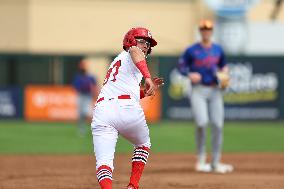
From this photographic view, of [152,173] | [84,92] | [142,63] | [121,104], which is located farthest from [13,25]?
[142,63]

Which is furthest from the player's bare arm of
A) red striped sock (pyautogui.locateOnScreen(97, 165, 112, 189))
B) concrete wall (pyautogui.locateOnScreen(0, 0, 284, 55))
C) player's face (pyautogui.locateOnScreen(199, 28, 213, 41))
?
concrete wall (pyautogui.locateOnScreen(0, 0, 284, 55))

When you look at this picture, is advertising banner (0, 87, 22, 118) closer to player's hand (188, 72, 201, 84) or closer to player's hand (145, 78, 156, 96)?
player's hand (188, 72, 201, 84)

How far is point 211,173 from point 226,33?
22867 millimetres

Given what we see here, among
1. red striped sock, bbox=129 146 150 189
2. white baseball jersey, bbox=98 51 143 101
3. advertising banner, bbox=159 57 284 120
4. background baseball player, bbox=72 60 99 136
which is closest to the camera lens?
white baseball jersey, bbox=98 51 143 101

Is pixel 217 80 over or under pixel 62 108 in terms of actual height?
over

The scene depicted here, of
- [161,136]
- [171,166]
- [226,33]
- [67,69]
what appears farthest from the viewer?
[226,33]

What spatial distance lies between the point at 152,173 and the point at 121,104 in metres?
4.48

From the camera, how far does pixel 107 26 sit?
36.5 meters

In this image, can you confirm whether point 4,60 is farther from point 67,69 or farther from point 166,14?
point 166,14

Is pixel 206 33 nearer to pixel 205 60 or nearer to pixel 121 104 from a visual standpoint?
pixel 205 60

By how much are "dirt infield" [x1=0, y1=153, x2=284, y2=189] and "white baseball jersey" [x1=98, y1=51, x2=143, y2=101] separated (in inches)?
92.2

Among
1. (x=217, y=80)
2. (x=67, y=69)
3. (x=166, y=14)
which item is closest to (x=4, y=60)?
(x=67, y=69)

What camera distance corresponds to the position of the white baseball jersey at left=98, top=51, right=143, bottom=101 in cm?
877

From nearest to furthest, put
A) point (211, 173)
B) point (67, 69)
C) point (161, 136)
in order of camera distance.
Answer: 1. point (211, 173)
2. point (161, 136)
3. point (67, 69)
